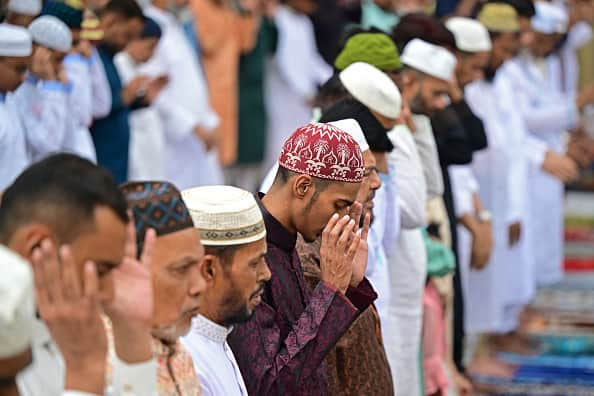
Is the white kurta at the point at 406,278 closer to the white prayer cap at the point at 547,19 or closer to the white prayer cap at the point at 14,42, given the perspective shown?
the white prayer cap at the point at 14,42

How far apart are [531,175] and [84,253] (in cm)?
827

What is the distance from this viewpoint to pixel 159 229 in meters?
3.21

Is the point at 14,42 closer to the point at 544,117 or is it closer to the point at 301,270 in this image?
the point at 301,270

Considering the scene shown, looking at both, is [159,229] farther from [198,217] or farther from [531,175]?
[531,175]

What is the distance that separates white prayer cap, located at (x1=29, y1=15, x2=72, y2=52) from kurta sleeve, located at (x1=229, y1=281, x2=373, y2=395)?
282 cm

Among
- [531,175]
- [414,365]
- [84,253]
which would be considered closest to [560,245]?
[531,175]

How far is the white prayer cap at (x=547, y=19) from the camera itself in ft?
36.4

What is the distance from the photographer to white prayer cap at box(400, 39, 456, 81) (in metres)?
6.87

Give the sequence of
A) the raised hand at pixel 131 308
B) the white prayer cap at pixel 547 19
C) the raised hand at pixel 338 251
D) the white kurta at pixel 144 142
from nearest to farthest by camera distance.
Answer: the raised hand at pixel 131 308
the raised hand at pixel 338 251
the white kurta at pixel 144 142
the white prayer cap at pixel 547 19

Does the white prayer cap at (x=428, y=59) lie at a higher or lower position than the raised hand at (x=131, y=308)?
lower

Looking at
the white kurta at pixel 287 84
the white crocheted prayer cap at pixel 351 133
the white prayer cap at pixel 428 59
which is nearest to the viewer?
the white crocheted prayer cap at pixel 351 133

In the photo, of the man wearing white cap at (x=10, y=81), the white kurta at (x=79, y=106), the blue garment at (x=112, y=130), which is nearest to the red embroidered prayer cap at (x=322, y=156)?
the man wearing white cap at (x=10, y=81)

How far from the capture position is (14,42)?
6.01 meters

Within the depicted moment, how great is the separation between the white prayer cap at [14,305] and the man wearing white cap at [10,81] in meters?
3.59
